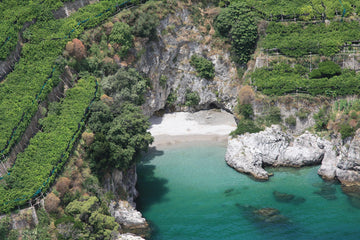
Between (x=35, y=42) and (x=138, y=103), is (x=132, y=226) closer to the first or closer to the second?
(x=138, y=103)

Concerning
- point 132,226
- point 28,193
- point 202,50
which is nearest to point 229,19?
point 202,50

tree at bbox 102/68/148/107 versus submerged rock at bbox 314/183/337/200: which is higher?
tree at bbox 102/68/148/107

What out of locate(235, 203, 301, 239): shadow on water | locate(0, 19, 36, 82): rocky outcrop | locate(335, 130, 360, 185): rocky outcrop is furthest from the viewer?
locate(335, 130, 360, 185): rocky outcrop

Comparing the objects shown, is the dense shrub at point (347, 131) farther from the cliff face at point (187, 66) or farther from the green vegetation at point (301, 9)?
the green vegetation at point (301, 9)

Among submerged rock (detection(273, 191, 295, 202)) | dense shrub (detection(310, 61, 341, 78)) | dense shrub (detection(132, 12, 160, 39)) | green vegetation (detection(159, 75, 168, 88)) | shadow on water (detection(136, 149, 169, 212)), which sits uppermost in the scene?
dense shrub (detection(132, 12, 160, 39))

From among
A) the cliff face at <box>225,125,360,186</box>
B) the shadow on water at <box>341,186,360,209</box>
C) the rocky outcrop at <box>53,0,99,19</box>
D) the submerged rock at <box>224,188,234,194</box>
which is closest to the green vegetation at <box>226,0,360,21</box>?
the cliff face at <box>225,125,360,186</box>

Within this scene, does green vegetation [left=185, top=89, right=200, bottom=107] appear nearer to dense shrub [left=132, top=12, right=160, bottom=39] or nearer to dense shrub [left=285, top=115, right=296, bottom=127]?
dense shrub [left=132, top=12, right=160, bottom=39]

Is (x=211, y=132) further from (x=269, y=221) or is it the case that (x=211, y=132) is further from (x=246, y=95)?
(x=269, y=221)

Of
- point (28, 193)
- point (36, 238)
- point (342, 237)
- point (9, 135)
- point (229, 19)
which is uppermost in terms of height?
point (229, 19)
